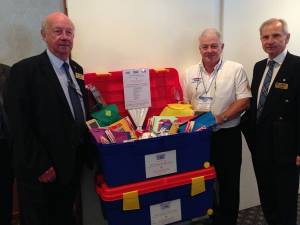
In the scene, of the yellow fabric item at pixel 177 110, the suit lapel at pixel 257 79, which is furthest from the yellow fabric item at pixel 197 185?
the suit lapel at pixel 257 79

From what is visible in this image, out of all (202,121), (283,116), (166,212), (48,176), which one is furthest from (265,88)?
(48,176)

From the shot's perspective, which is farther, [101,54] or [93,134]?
[101,54]

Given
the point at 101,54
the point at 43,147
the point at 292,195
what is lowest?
the point at 292,195

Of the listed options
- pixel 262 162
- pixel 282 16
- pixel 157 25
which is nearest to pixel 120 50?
pixel 157 25

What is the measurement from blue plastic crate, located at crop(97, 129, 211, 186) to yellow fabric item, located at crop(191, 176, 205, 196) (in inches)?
2.6

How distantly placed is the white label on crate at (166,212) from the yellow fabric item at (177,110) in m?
0.53

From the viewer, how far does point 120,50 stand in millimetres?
1961

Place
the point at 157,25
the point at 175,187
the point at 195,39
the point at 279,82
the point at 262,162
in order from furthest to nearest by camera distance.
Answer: the point at 195,39
the point at 157,25
the point at 262,162
the point at 279,82
the point at 175,187

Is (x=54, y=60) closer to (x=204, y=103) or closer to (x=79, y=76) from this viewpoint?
(x=79, y=76)

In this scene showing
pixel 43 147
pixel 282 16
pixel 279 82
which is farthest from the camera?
pixel 282 16

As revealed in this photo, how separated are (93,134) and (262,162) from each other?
1128 millimetres

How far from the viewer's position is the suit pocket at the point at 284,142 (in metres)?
1.71

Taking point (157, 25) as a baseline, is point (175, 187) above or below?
below

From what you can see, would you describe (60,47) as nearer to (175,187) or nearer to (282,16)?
(175,187)
